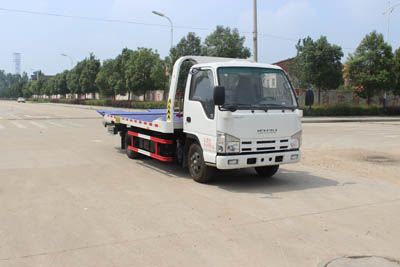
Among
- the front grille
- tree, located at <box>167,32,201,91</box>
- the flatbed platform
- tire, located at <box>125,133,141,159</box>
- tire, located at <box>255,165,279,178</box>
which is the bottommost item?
tire, located at <box>255,165,279,178</box>

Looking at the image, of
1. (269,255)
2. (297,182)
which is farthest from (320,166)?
(269,255)

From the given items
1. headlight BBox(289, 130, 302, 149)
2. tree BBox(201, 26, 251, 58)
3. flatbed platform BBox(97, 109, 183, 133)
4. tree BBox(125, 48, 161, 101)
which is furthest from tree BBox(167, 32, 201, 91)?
headlight BBox(289, 130, 302, 149)

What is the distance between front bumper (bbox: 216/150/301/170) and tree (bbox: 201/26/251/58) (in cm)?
2712

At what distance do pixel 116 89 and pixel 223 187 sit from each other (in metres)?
46.0

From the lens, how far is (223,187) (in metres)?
7.65

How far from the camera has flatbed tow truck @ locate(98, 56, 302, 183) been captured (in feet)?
23.2

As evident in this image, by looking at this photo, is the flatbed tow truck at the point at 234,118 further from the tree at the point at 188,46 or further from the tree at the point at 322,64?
the tree at the point at 188,46

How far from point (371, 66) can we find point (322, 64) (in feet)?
16.1

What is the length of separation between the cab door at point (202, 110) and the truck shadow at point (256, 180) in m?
0.80

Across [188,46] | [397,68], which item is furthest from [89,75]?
[397,68]

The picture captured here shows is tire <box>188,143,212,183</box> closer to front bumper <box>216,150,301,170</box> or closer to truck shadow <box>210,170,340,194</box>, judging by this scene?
truck shadow <box>210,170,340,194</box>

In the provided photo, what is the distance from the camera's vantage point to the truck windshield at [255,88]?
734cm

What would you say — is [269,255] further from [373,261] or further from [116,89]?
[116,89]

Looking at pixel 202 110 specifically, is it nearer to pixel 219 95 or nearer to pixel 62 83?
pixel 219 95
